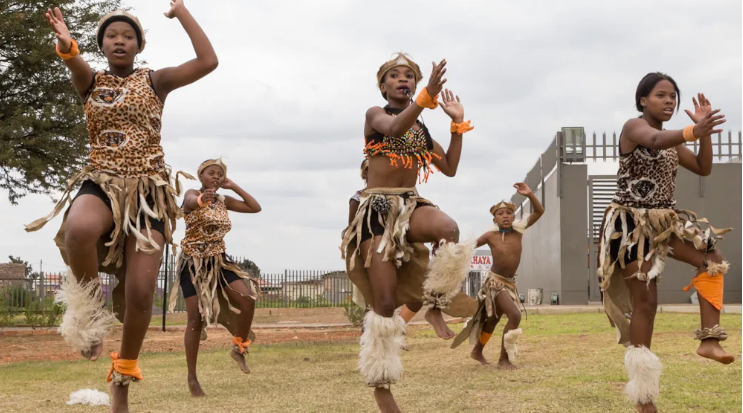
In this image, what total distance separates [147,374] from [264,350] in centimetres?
334

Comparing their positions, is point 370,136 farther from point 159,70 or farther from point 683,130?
point 683,130

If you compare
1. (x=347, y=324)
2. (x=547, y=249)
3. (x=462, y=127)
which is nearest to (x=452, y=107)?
(x=462, y=127)

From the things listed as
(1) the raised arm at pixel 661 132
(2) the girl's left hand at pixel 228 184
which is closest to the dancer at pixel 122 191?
(1) the raised arm at pixel 661 132

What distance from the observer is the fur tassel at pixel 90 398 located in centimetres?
648

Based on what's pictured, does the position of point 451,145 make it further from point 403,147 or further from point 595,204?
point 595,204

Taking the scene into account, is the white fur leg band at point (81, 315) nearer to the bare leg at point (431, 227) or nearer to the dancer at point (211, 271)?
the bare leg at point (431, 227)

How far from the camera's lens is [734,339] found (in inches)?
385

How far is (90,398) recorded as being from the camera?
6555 mm

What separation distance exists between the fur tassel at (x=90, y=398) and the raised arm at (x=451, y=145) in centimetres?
344

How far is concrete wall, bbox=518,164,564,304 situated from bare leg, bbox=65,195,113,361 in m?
20.1

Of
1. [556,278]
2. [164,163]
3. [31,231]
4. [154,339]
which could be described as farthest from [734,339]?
[556,278]

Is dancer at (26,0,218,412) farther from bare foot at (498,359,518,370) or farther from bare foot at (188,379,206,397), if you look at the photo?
bare foot at (498,359,518,370)

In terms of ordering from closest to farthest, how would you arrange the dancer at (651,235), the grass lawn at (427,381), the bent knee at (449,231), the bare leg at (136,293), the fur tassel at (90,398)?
the bare leg at (136,293) → the bent knee at (449,231) → the dancer at (651,235) → the grass lawn at (427,381) → the fur tassel at (90,398)

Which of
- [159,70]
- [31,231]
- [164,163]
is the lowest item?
[31,231]
